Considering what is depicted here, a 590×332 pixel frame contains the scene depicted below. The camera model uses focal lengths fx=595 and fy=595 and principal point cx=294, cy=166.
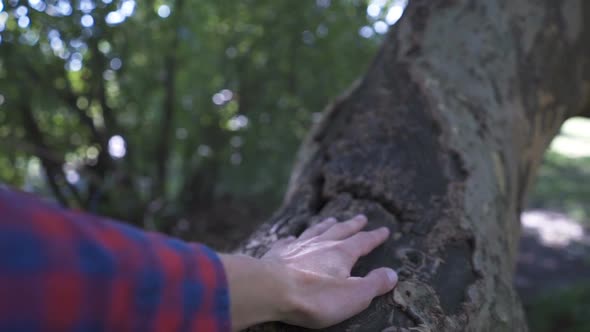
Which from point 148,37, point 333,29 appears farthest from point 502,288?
point 148,37

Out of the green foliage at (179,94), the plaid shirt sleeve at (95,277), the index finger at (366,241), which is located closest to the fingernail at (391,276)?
the index finger at (366,241)

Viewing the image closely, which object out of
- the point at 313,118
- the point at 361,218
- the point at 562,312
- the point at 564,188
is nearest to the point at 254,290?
the point at 361,218

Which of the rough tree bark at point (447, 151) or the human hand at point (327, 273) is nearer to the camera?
the human hand at point (327, 273)

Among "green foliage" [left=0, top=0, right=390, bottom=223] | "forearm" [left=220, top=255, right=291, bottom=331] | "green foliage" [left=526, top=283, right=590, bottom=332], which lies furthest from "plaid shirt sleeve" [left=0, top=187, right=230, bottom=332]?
"green foliage" [left=526, top=283, right=590, bottom=332]

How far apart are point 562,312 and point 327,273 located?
377cm

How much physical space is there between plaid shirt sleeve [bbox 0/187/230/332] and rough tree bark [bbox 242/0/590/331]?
375mm

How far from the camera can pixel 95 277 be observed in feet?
2.90

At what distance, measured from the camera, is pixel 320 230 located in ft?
5.64

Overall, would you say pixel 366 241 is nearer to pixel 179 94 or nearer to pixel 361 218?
pixel 361 218

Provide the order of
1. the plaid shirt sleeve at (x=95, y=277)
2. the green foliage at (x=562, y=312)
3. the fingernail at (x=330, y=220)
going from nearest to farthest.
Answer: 1. the plaid shirt sleeve at (x=95, y=277)
2. the fingernail at (x=330, y=220)
3. the green foliage at (x=562, y=312)

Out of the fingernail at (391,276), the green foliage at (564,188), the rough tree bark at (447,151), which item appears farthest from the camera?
the green foliage at (564,188)

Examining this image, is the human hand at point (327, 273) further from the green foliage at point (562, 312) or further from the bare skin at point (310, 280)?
the green foliage at point (562, 312)

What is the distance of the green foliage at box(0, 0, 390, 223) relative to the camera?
4.41 m

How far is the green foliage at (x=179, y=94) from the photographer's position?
4.41m
